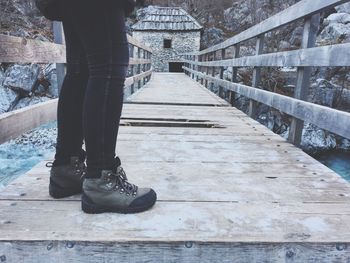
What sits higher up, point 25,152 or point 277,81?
point 277,81

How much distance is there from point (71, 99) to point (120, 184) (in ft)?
1.35

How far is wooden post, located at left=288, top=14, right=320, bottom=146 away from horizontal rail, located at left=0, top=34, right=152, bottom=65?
5.39ft

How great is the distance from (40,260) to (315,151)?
1315cm

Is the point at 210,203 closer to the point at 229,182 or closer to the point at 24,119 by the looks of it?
the point at 229,182

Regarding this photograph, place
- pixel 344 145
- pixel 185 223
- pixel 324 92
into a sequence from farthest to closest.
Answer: pixel 324 92, pixel 344 145, pixel 185 223

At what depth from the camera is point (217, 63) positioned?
5930mm

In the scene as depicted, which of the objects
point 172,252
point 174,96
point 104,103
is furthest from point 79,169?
point 174,96

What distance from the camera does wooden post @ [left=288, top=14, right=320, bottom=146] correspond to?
2.19 metres

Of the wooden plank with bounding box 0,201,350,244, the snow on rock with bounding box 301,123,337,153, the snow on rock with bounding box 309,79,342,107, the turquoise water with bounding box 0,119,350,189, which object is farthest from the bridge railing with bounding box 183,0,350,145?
the snow on rock with bounding box 309,79,342,107

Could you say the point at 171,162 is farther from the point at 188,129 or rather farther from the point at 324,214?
the point at 188,129

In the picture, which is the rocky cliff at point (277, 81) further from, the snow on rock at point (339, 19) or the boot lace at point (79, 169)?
the boot lace at point (79, 169)

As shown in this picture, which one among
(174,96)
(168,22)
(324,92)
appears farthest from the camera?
(168,22)

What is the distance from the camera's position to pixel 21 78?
1552 centimetres

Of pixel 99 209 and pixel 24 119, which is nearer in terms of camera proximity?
pixel 99 209
